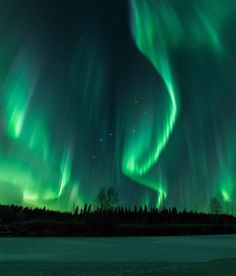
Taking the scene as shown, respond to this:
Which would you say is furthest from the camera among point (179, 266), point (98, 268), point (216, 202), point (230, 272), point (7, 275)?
point (216, 202)

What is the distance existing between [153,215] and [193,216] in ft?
96.7

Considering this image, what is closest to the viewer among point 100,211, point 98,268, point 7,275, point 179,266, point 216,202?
point 7,275

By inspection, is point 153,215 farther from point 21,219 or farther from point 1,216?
point 1,216

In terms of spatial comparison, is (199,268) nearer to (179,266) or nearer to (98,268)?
(179,266)

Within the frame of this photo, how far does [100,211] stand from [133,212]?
40971 mm

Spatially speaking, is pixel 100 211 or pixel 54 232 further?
pixel 100 211

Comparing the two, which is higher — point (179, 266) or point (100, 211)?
point (100, 211)

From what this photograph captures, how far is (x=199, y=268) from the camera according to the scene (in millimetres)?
16031

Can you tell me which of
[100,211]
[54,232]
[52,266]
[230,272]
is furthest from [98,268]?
[100,211]

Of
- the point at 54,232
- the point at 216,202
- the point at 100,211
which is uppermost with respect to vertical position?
the point at 216,202

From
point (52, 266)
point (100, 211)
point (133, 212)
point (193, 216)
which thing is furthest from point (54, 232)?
point (193, 216)

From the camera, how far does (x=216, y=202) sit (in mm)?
182375

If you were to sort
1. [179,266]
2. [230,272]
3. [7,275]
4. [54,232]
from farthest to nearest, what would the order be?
[54,232] < [179,266] < [230,272] < [7,275]

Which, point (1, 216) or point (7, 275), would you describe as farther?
point (1, 216)
